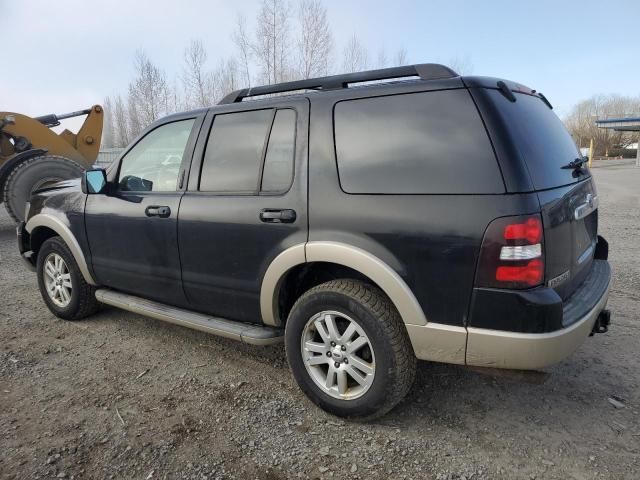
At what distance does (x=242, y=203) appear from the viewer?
2.94m

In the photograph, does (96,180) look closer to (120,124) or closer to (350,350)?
(350,350)

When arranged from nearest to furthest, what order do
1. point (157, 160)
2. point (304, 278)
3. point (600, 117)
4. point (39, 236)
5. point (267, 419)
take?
1. point (267, 419)
2. point (304, 278)
3. point (157, 160)
4. point (39, 236)
5. point (600, 117)

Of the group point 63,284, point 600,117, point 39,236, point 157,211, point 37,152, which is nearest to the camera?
point 157,211

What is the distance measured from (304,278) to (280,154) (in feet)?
2.66

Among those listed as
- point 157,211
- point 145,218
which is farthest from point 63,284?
point 157,211

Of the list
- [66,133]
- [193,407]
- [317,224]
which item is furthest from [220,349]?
[66,133]

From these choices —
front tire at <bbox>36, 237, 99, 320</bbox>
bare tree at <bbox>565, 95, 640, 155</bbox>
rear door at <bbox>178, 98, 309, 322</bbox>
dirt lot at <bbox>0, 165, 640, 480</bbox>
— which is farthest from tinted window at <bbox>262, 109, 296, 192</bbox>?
bare tree at <bbox>565, 95, 640, 155</bbox>

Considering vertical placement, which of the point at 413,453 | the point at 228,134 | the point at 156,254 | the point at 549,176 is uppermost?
the point at 228,134

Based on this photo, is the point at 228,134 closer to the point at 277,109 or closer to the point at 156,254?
the point at 277,109

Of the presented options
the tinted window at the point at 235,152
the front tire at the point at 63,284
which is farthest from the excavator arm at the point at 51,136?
the tinted window at the point at 235,152

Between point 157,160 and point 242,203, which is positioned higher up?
point 157,160

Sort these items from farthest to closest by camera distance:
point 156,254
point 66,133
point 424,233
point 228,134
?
point 66,133, point 156,254, point 228,134, point 424,233

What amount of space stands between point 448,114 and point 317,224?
92 centimetres

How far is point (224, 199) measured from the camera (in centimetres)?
304
